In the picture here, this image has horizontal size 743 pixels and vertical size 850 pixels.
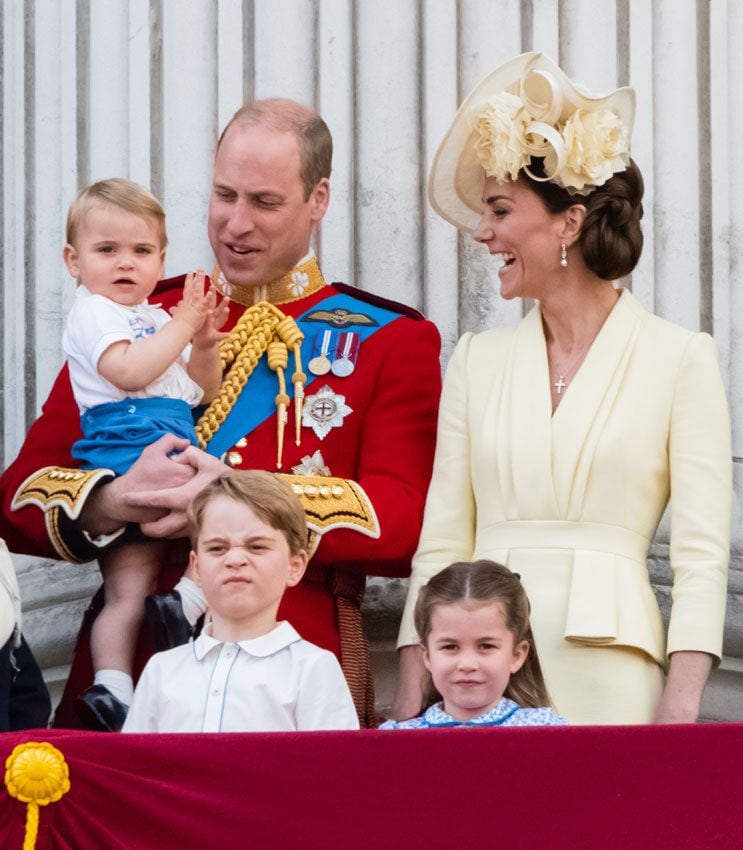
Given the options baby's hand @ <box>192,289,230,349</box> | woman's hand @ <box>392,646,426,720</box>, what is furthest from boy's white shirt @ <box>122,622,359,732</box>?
baby's hand @ <box>192,289,230,349</box>

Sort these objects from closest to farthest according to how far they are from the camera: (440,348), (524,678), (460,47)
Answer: (524,678)
(440,348)
(460,47)

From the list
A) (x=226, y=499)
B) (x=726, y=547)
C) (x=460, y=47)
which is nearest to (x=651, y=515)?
(x=726, y=547)

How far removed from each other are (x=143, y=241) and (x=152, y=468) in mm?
459

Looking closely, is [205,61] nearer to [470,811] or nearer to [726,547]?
[726,547]

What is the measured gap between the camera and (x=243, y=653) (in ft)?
12.8

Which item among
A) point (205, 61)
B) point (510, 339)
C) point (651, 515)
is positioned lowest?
point (651, 515)

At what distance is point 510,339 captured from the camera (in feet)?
14.6

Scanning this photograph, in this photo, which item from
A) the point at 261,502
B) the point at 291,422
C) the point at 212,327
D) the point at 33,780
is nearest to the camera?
the point at 33,780

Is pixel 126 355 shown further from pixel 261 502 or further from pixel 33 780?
pixel 33 780

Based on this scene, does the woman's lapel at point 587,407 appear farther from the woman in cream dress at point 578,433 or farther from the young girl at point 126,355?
the young girl at point 126,355

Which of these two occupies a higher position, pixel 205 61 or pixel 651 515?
pixel 205 61

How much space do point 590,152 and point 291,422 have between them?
77cm

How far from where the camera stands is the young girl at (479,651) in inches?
151

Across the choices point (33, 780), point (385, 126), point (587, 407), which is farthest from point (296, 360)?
point (33, 780)
